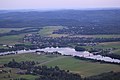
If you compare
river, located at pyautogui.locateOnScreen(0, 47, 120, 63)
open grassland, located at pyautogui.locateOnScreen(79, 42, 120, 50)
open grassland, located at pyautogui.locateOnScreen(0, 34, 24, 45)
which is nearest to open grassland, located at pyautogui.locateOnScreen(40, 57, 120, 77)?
river, located at pyautogui.locateOnScreen(0, 47, 120, 63)

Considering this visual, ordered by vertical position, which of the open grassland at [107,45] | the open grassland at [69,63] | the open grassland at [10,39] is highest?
the open grassland at [69,63]

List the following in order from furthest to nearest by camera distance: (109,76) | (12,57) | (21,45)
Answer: (21,45) < (12,57) < (109,76)

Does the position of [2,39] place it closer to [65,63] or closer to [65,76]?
[65,63]

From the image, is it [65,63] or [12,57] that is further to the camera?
[12,57]

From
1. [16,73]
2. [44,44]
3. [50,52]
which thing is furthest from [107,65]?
[44,44]

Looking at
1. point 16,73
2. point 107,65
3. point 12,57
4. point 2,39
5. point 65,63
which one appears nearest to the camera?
point 16,73

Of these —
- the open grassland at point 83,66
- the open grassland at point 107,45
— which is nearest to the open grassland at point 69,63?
the open grassland at point 83,66

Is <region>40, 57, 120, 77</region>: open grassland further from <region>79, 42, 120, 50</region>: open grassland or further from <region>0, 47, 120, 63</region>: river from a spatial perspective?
<region>79, 42, 120, 50</region>: open grassland

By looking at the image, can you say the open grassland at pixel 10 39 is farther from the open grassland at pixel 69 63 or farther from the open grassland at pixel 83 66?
the open grassland at pixel 83 66

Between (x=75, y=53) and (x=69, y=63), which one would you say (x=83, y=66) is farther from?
(x=75, y=53)
